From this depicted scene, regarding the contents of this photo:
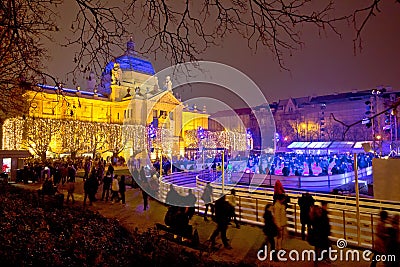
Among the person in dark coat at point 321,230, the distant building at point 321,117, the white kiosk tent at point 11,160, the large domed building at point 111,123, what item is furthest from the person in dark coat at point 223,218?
the distant building at point 321,117

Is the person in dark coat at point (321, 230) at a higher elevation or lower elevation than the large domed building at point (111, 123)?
lower

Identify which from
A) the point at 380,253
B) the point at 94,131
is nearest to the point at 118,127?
the point at 94,131

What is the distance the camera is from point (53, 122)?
4150 cm

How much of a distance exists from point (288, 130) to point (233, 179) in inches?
2375

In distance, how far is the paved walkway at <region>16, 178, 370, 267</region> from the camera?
7.33 meters

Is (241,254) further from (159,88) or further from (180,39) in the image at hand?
(159,88)

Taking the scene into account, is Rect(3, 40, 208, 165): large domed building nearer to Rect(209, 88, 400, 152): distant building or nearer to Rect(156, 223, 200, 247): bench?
Rect(156, 223, 200, 247): bench

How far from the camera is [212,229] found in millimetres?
10102

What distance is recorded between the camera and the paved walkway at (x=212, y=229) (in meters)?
7.33

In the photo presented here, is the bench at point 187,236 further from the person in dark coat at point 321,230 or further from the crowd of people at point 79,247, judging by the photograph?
the person in dark coat at point 321,230
